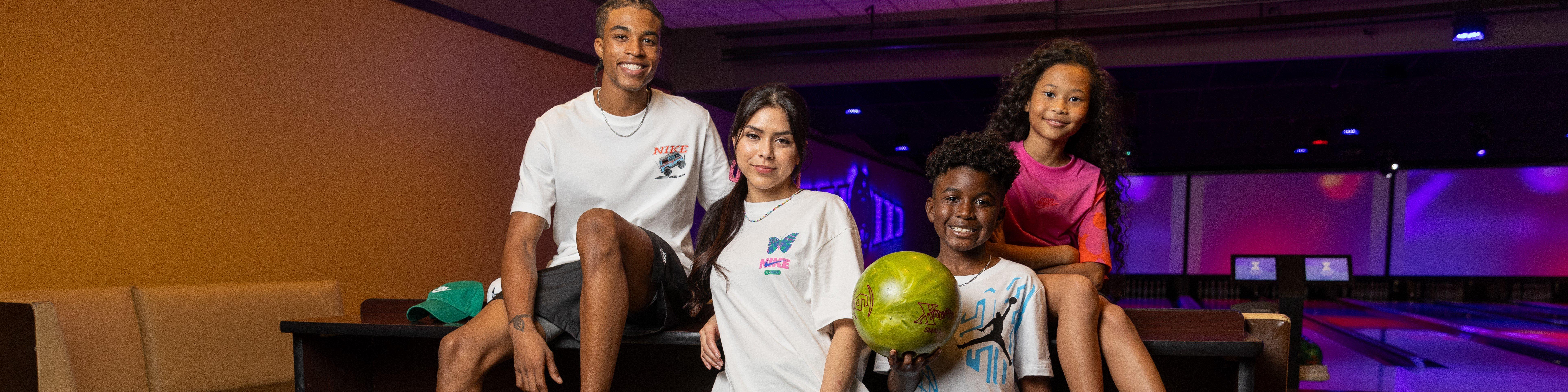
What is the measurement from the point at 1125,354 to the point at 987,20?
488cm

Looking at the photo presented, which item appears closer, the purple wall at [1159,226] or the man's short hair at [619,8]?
the man's short hair at [619,8]

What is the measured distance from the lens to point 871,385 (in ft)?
6.14

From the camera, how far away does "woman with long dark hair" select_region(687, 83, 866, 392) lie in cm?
154

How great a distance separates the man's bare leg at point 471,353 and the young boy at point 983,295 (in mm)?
816

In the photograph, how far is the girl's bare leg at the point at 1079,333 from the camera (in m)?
1.62

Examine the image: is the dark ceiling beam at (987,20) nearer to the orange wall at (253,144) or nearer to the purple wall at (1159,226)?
the orange wall at (253,144)

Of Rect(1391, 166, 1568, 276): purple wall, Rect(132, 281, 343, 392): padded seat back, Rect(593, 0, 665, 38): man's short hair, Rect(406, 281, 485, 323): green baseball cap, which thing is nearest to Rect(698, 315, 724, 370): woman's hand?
Rect(406, 281, 485, 323): green baseball cap

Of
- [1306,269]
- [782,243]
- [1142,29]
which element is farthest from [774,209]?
[1306,269]

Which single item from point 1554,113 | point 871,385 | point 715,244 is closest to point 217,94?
point 715,244

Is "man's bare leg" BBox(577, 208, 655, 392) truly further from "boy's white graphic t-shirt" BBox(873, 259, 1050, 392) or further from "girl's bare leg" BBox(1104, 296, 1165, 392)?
"girl's bare leg" BBox(1104, 296, 1165, 392)

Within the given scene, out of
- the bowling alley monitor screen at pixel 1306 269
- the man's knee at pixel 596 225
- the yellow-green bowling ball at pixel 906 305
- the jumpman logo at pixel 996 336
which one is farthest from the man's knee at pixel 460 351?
the bowling alley monitor screen at pixel 1306 269

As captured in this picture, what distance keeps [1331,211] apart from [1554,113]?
425 centimetres

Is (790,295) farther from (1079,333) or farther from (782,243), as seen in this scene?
(1079,333)

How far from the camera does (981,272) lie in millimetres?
1706
